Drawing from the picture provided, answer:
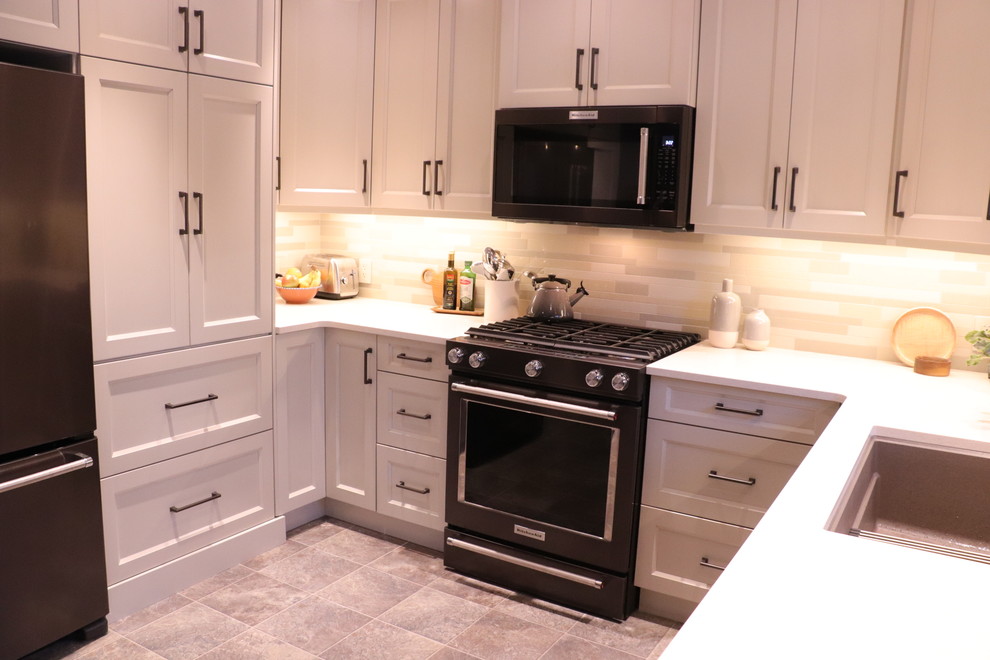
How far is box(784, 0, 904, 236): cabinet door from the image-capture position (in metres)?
2.57

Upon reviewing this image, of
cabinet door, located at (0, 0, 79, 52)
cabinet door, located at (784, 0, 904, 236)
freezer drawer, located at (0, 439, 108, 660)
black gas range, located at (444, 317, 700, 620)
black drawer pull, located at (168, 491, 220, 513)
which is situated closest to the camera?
cabinet door, located at (0, 0, 79, 52)

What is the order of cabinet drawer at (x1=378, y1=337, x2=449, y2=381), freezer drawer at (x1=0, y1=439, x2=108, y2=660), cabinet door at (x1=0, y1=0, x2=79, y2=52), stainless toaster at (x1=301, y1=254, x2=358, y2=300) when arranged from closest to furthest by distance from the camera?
cabinet door at (x1=0, y1=0, x2=79, y2=52) < freezer drawer at (x1=0, y1=439, x2=108, y2=660) < cabinet drawer at (x1=378, y1=337, x2=449, y2=381) < stainless toaster at (x1=301, y1=254, x2=358, y2=300)

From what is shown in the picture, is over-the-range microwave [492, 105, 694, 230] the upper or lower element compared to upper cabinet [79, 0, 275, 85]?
lower

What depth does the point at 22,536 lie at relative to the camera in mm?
2377

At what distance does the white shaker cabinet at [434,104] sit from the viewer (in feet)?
10.9

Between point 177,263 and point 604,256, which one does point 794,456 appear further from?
point 177,263

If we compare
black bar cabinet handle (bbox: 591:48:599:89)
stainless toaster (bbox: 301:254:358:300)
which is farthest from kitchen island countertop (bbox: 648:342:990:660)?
stainless toaster (bbox: 301:254:358:300)

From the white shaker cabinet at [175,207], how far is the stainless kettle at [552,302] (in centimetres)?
102

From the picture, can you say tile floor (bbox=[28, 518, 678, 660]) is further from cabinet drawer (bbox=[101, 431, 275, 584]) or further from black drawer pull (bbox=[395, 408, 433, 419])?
black drawer pull (bbox=[395, 408, 433, 419])

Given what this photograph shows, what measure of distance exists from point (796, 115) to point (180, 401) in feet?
7.38

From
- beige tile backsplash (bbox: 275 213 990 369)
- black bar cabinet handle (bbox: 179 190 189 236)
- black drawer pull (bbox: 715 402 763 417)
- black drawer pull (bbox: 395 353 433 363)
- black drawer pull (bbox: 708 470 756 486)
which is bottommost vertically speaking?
black drawer pull (bbox: 708 470 756 486)

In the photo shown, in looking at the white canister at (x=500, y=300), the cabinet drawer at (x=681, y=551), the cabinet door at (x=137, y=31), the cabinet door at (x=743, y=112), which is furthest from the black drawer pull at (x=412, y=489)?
the cabinet door at (x=137, y=31)

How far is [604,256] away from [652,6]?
0.99 metres

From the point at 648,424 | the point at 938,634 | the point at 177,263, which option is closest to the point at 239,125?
the point at 177,263
